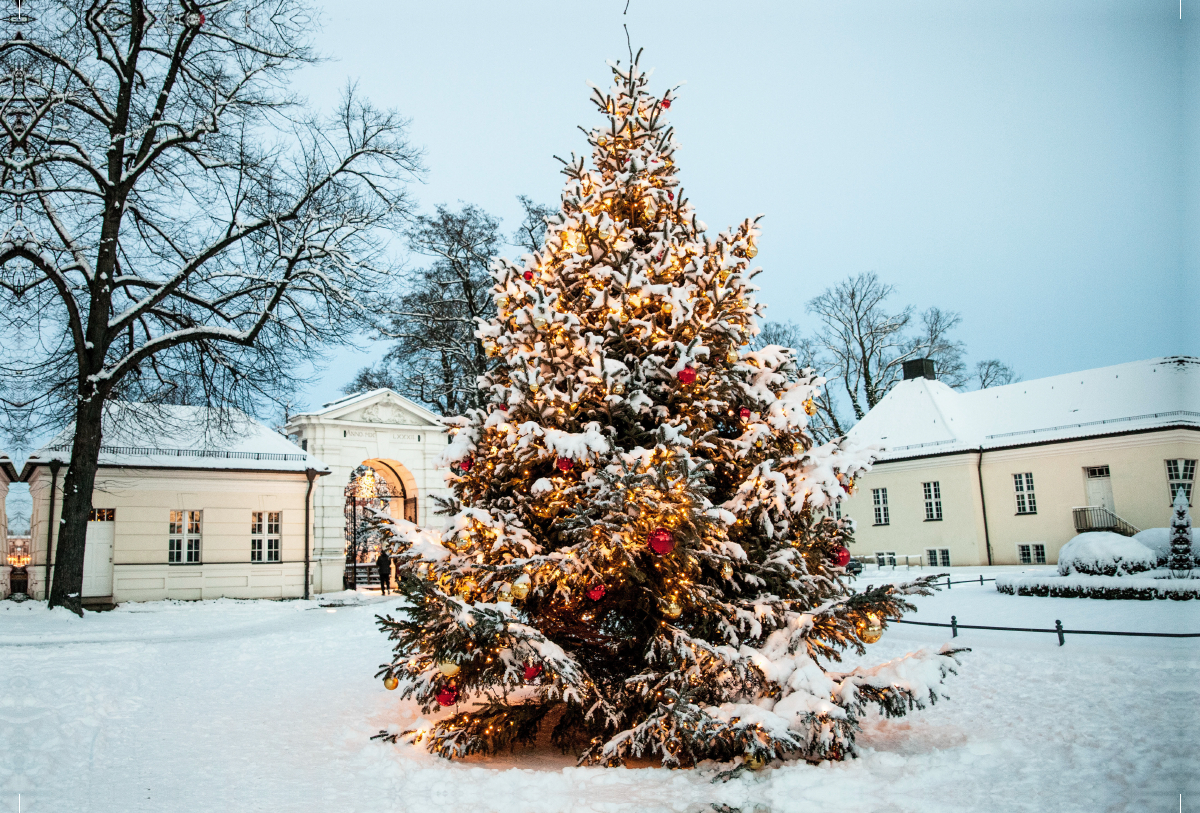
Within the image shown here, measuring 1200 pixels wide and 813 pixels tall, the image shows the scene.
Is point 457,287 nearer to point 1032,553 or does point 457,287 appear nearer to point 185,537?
point 185,537

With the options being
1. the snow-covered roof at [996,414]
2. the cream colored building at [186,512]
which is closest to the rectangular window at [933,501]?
the snow-covered roof at [996,414]

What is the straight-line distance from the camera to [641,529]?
19.3 ft

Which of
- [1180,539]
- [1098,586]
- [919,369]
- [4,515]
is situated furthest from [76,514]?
[919,369]

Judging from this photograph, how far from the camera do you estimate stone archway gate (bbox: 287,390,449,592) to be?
25922 mm

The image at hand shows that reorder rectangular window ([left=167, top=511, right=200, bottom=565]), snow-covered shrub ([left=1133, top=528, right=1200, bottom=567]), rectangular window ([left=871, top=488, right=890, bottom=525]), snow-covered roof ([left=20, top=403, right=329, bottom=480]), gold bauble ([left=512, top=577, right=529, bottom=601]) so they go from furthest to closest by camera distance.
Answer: rectangular window ([left=871, top=488, right=890, bottom=525])
rectangular window ([left=167, top=511, right=200, bottom=565])
snow-covered roof ([left=20, top=403, right=329, bottom=480])
snow-covered shrub ([left=1133, top=528, right=1200, bottom=567])
gold bauble ([left=512, top=577, right=529, bottom=601])

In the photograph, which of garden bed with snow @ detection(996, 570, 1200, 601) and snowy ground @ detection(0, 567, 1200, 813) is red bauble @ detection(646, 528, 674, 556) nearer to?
snowy ground @ detection(0, 567, 1200, 813)

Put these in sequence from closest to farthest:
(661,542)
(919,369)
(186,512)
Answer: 1. (661,542)
2. (186,512)
3. (919,369)

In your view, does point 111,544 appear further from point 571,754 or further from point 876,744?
point 876,744

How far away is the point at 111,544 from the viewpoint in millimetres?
21609

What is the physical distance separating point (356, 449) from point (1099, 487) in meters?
24.0

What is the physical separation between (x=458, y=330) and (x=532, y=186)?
5.89 meters

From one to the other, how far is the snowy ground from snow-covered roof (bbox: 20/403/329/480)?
33.9 ft

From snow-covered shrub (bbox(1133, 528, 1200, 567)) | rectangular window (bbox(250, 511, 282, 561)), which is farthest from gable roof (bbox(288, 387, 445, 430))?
snow-covered shrub (bbox(1133, 528, 1200, 567))

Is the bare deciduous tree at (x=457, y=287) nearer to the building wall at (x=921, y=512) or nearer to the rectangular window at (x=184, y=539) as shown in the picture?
the rectangular window at (x=184, y=539)
